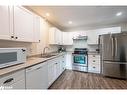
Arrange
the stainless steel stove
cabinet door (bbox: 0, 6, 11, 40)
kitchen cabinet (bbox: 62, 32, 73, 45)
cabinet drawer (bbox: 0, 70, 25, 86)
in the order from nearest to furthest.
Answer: cabinet drawer (bbox: 0, 70, 25, 86) → cabinet door (bbox: 0, 6, 11, 40) → the stainless steel stove → kitchen cabinet (bbox: 62, 32, 73, 45)

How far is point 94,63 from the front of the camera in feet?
16.4

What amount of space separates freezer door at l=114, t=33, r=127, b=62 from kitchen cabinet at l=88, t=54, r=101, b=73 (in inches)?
35.0

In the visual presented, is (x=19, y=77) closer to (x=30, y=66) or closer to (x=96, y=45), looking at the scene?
(x=30, y=66)

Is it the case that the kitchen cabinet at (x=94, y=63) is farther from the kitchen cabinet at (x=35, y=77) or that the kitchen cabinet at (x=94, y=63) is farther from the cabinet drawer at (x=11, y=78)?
the cabinet drawer at (x=11, y=78)

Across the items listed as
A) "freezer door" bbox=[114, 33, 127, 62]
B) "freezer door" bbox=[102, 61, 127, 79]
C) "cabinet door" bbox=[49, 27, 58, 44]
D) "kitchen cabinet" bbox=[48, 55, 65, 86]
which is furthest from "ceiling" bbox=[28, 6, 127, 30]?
"freezer door" bbox=[102, 61, 127, 79]

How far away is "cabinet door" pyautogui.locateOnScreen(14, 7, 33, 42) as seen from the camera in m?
2.12

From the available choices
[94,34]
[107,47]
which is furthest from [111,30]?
[107,47]

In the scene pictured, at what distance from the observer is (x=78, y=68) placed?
541cm

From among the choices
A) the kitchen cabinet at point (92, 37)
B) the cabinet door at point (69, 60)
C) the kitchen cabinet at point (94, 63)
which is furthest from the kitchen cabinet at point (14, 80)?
the kitchen cabinet at point (92, 37)

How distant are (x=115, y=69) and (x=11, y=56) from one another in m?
3.71

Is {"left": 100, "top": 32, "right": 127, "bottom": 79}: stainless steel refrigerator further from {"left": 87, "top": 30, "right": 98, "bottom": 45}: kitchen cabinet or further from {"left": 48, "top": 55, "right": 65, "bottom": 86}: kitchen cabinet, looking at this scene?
{"left": 48, "top": 55, "right": 65, "bottom": 86}: kitchen cabinet

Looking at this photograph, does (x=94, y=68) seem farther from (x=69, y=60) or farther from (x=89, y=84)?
(x=89, y=84)

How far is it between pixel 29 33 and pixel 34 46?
0.89 metres
